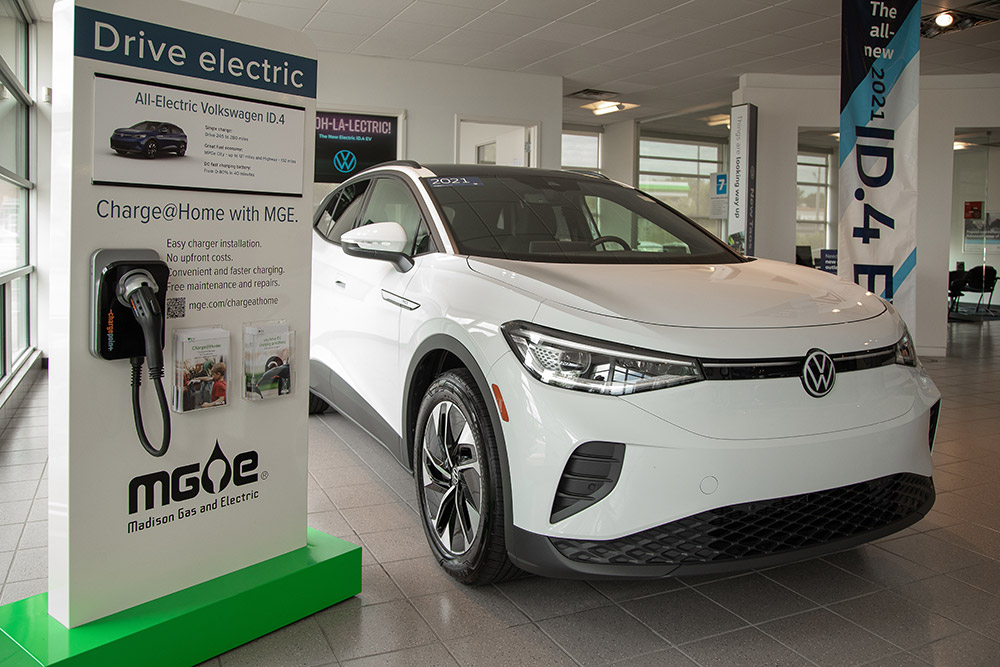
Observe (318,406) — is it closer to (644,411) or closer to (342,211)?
(342,211)

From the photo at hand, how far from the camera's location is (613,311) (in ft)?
6.46

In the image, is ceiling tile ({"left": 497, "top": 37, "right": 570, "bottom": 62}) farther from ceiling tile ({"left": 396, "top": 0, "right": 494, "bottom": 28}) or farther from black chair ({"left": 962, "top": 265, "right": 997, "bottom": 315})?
black chair ({"left": 962, "top": 265, "right": 997, "bottom": 315})

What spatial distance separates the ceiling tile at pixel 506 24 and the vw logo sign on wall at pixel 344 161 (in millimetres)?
2170

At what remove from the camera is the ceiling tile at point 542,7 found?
707 cm

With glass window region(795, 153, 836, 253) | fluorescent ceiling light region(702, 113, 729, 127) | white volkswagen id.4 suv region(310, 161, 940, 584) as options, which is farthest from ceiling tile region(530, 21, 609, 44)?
glass window region(795, 153, 836, 253)

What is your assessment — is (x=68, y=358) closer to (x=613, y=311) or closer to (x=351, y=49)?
(x=613, y=311)

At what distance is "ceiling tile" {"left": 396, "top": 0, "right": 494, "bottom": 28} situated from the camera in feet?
23.6

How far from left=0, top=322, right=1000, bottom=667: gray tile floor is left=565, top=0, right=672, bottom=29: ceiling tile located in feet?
17.8

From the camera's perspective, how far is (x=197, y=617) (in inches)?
74.1

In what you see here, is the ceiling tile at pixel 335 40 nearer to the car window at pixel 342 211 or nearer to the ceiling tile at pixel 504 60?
the ceiling tile at pixel 504 60

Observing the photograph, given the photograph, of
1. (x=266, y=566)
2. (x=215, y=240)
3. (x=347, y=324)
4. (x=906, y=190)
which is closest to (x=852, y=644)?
(x=266, y=566)

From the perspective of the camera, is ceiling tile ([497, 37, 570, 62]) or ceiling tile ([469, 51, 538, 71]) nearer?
ceiling tile ([497, 37, 570, 62])

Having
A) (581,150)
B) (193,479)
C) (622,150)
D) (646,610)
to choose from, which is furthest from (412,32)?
(581,150)

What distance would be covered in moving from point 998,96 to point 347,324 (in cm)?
914
